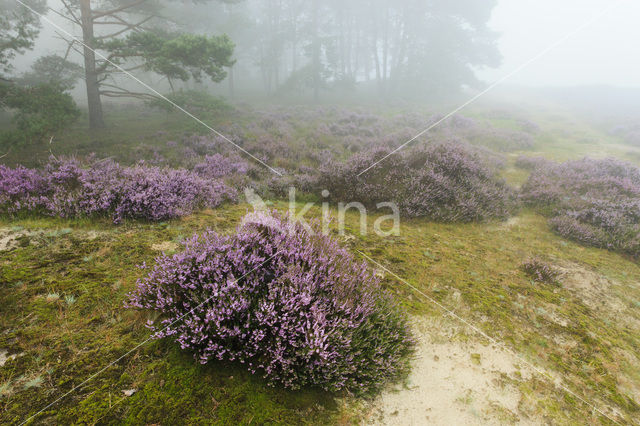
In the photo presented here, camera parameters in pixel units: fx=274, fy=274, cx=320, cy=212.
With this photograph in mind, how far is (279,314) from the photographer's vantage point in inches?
92.7

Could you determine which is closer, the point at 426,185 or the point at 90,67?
the point at 426,185

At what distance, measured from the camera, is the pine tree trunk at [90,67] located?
11.3 meters

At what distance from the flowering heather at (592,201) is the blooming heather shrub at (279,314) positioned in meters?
5.56

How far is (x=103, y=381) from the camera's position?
194 cm

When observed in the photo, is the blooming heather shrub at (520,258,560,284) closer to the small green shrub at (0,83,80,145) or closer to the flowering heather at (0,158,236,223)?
the flowering heather at (0,158,236,223)

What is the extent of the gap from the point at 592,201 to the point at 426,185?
4033 mm

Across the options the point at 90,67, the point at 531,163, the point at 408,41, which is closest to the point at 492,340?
the point at 531,163

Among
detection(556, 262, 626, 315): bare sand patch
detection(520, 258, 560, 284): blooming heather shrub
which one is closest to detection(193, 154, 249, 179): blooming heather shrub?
detection(520, 258, 560, 284): blooming heather shrub

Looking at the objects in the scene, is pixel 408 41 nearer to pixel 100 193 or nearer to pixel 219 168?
pixel 219 168

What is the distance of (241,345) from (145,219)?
3.23 metres

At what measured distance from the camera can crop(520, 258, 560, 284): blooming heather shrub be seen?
414cm

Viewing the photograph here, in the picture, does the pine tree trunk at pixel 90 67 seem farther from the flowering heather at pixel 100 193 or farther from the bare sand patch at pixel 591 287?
the bare sand patch at pixel 591 287

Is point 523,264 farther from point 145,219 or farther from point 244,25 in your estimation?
point 244,25

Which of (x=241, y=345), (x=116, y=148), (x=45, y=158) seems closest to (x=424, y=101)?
(x=116, y=148)
